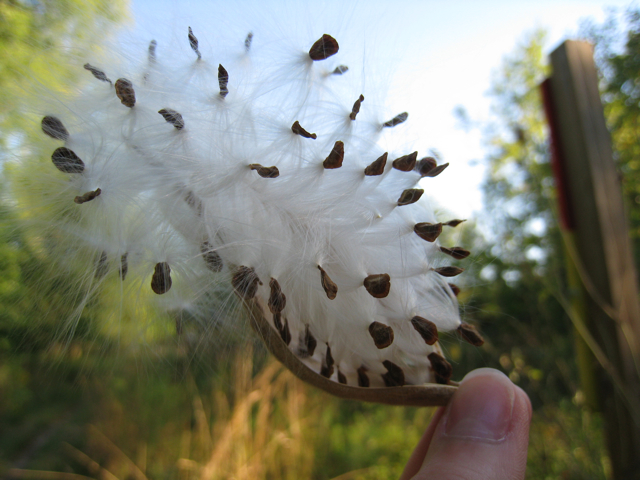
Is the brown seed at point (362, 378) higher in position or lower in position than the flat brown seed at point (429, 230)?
lower

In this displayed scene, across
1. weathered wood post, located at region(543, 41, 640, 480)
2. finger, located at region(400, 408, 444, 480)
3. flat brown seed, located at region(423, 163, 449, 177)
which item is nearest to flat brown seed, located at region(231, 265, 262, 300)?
flat brown seed, located at region(423, 163, 449, 177)

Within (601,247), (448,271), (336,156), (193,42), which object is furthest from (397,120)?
(601,247)

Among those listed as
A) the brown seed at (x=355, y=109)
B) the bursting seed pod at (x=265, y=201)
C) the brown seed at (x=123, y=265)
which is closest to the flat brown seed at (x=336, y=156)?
the bursting seed pod at (x=265, y=201)

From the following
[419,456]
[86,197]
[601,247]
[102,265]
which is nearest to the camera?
[86,197]

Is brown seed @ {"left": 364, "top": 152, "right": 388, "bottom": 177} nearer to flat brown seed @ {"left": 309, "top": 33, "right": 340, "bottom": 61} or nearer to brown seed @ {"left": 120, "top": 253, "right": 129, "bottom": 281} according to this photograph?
flat brown seed @ {"left": 309, "top": 33, "right": 340, "bottom": 61}

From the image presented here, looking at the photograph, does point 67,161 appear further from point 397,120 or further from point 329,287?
point 397,120

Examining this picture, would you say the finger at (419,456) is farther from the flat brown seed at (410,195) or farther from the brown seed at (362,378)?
the flat brown seed at (410,195)

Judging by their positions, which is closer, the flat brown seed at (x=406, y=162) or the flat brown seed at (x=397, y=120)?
the flat brown seed at (x=406, y=162)
